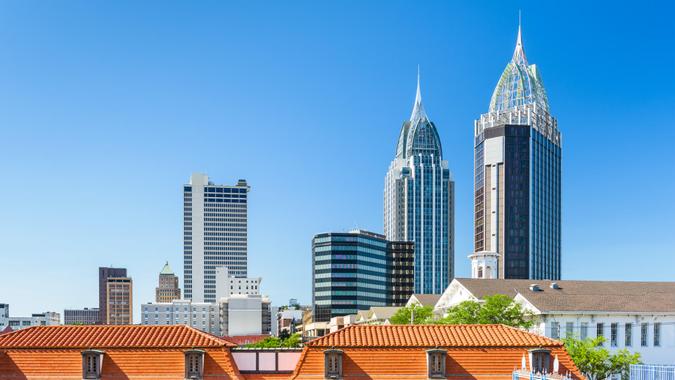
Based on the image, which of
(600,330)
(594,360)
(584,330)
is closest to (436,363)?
(594,360)

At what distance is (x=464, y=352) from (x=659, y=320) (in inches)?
2111

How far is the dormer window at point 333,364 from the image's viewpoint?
43.3 meters

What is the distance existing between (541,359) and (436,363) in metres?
5.98

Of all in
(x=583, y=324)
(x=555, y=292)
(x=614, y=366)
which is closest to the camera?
(x=614, y=366)

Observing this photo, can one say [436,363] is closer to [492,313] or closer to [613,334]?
[492,313]

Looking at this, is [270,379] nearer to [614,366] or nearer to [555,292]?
[614,366]

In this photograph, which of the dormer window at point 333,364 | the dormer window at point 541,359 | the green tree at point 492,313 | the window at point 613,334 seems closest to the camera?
the dormer window at point 541,359

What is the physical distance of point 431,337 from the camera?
148ft

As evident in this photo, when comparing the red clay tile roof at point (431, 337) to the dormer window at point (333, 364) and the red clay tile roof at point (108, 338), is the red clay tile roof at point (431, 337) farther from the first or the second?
the red clay tile roof at point (108, 338)

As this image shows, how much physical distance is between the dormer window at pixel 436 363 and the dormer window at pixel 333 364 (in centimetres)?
508

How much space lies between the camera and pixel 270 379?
154ft

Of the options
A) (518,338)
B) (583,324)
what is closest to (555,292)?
(583,324)

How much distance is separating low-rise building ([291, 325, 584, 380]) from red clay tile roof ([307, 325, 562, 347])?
58mm

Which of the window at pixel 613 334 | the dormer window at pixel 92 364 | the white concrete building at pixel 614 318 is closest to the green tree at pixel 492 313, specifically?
the white concrete building at pixel 614 318
